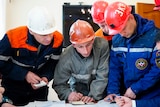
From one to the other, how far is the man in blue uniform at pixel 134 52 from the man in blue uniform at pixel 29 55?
375 mm

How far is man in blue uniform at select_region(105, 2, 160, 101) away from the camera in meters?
1.27

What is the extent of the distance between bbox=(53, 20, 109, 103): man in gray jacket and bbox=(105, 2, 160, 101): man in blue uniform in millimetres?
101

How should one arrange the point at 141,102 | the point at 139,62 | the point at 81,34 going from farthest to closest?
1. the point at 81,34
2. the point at 139,62
3. the point at 141,102

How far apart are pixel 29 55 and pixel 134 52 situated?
0.62 metres

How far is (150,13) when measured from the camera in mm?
3887

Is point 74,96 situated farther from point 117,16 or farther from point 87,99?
point 117,16

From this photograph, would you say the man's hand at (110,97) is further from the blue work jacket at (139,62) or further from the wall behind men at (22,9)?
the wall behind men at (22,9)

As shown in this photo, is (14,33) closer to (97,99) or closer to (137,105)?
(97,99)

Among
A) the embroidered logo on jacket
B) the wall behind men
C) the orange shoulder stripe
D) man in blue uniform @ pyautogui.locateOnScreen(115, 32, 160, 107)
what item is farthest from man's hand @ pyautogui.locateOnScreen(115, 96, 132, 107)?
the wall behind men

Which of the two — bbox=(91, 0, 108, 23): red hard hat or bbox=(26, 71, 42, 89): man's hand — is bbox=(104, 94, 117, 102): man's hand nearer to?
bbox=(26, 71, 42, 89): man's hand

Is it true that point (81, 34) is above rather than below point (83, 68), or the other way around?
above

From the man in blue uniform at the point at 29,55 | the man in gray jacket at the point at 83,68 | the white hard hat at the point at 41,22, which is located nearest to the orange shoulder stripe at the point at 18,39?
the man in blue uniform at the point at 29,55

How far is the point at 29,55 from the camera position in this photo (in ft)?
4.86

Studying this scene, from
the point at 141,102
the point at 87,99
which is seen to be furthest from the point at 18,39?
the point at 141,102
